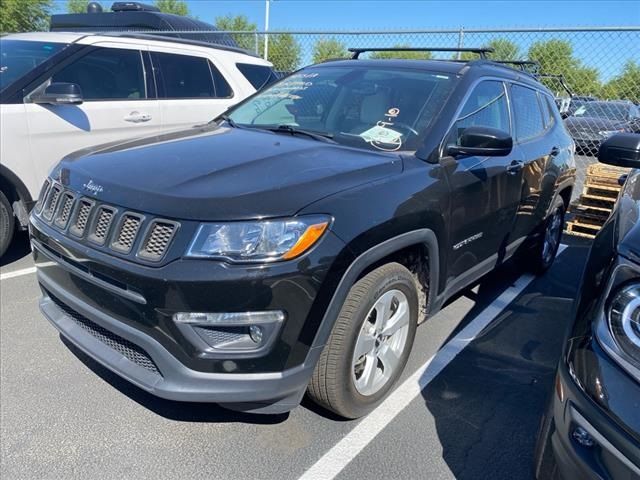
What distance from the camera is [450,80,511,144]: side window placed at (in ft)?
9.91

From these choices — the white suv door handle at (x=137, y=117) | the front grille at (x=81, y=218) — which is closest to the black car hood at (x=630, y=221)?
the front grille at (x=81, y=218)

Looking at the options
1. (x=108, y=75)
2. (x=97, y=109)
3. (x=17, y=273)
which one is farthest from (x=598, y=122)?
(x=17, y=273)

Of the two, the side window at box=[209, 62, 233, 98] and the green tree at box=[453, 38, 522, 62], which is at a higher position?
the green tree at box=[453, 38, 522, 62]

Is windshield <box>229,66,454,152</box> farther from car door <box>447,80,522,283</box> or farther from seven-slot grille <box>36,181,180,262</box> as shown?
seven-slot grille <box>36,181,180,262</box>

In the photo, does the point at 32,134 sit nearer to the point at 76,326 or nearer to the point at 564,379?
the point at 76,326

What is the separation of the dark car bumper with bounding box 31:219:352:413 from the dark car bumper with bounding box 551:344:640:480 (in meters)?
0.95

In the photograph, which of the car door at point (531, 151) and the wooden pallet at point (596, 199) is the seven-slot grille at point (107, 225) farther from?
the wooden pallet at point (596, 199)

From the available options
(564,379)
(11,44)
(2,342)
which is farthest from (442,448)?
(11,44)

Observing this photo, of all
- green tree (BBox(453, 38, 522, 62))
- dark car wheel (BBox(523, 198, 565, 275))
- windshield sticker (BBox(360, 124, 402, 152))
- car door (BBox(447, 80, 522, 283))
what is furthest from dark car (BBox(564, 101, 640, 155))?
windshield sticker (BBox(360, 124, 402, 152))

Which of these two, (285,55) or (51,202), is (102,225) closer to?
(51,202)

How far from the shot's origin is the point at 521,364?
3.28 metres

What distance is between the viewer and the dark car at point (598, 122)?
934 cm

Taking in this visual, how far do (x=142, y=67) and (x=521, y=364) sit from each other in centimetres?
444

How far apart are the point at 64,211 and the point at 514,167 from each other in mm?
2779
